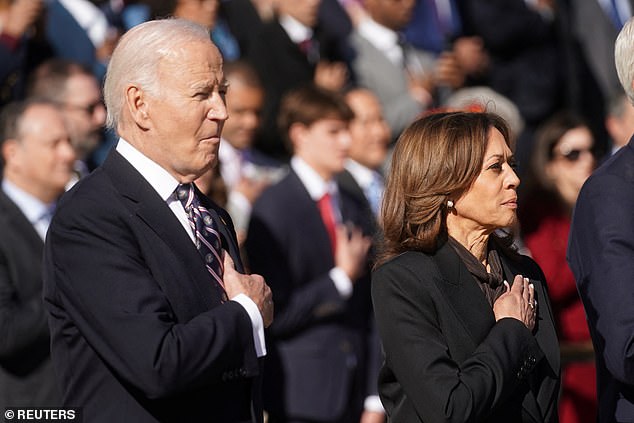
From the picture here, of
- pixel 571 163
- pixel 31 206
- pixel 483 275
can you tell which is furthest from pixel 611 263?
pixel 571 163

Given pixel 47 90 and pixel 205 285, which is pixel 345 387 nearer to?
pixel 47 90

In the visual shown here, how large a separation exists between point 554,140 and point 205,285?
4.58 meters

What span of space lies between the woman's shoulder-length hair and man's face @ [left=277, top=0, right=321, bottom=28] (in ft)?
18.7

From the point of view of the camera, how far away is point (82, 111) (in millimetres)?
7500

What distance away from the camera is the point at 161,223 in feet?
12.8

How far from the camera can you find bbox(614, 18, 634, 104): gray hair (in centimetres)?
442

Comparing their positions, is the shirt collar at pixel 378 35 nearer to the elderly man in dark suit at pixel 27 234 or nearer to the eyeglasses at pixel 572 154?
the eyeglasses at pixel 572 154

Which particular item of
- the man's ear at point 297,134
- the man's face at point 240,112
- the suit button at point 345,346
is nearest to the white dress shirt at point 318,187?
the man's ear at point 297,134

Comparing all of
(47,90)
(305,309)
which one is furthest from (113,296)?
(47,90)

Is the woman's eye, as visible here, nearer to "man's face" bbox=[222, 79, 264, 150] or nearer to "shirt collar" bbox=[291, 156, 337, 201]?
"shirt collar" bbox=[291, 156, 337, 201]

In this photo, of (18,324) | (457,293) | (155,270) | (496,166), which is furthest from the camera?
(18,324)

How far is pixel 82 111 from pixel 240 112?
1.10 metres

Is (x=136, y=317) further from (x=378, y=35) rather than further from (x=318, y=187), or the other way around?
(x=378, y=35)

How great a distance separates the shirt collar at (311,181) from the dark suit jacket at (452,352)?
3362 millimetres
